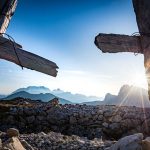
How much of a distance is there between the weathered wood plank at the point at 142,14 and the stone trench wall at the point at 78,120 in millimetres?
9929

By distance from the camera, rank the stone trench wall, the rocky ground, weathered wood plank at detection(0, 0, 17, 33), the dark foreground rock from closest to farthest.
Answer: weathered wood plank at detection(0, 0, 17, 33)
the dark foreground rock
the rocky ground
the stone trench wall

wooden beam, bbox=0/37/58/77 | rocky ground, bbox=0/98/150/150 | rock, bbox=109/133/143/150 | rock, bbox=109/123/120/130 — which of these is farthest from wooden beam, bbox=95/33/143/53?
rock, bbox=109/123/120/130

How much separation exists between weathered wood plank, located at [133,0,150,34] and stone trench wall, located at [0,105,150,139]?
9.93 m

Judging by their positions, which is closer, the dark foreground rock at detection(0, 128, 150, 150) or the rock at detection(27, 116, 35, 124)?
the dark foreground rock at detection(0, 128, 150, 150)

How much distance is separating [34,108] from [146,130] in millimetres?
6009

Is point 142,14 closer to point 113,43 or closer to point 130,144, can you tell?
point 113,43

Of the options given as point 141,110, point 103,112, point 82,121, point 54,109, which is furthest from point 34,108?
point 141,110

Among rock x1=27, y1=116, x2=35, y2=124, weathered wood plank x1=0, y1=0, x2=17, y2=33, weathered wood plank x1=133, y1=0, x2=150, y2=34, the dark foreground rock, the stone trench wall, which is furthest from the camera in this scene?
rock x1=27, y1=116, x2=35, y2=124

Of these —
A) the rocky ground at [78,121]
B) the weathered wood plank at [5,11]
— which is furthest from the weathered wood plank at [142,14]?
the rocky ground at [78,121]

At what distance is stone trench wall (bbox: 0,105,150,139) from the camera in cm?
1488

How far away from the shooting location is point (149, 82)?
208 inches

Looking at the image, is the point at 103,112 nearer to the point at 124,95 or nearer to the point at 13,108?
the point at 13,108

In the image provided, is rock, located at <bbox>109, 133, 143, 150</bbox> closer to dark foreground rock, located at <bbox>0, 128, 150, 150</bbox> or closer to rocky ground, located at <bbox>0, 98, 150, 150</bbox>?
dark foreground rock, located at <bbox>0, 128, 150, 150</bbox>

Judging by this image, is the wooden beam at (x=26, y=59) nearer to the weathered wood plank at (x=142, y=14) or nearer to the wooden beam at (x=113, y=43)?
the wooden beam at (x=113, y=43)
